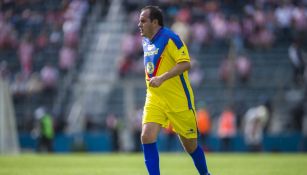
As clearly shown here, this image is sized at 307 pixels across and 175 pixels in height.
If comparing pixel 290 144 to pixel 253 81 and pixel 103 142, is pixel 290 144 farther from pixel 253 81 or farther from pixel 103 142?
pixel 103 142

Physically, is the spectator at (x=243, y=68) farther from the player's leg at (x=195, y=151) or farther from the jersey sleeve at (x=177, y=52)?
the jersey sleeve at (x=177, y=52)

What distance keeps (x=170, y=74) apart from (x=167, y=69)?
0.40 metres

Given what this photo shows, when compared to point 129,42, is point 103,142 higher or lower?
lower

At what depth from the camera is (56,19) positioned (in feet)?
120

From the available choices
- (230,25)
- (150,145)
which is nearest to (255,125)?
(230,25)

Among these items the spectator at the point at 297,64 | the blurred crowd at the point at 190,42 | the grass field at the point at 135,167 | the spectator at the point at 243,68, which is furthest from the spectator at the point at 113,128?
the grass field at the point at 135,167

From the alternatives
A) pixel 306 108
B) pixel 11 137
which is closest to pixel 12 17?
pixel 11 137

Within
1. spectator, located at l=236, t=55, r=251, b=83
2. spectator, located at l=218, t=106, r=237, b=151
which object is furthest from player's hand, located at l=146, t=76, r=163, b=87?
spectator, located at l=236, t=55, r=251, b=83

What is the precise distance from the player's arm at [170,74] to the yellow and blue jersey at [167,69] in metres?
0.15

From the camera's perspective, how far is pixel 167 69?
1129 centimetres

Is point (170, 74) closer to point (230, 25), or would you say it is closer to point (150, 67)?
point (150, 67)

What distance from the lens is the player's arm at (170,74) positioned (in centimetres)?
1079

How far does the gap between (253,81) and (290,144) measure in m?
2.83

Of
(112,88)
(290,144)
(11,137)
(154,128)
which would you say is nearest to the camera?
(154,128)
